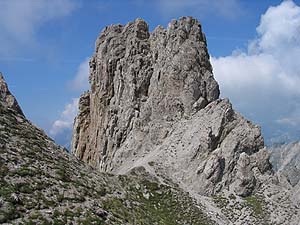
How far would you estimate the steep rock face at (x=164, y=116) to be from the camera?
219 ft

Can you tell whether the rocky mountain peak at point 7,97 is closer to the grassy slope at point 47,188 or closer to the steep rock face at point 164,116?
the grassy slope at point 47,188

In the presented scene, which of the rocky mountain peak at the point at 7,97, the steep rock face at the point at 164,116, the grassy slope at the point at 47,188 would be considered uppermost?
the steep rock face at the point at 164,116

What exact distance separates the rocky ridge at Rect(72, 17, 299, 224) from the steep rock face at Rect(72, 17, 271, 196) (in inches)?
7.1

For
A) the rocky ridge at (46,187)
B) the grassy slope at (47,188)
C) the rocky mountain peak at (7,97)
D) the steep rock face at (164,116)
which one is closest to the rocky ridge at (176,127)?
the steep rock face at (164,116)

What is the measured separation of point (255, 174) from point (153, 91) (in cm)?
2616

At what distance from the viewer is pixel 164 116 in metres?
79.5

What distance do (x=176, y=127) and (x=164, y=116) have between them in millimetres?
4093

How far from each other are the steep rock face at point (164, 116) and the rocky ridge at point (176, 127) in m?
0.18

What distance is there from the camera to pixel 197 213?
54.9 m

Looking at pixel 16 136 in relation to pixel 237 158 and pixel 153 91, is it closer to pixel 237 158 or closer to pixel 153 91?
pixel 237 158

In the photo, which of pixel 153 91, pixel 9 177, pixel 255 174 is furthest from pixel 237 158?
pixel 9 177

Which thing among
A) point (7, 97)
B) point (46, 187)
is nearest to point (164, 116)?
point (7, 97)

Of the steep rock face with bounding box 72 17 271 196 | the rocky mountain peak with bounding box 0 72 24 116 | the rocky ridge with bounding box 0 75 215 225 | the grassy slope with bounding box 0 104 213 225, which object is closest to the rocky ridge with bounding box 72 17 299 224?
the steep rock face with bounding box 72 17 271 196

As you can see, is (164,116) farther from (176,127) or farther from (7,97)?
(7,97)
